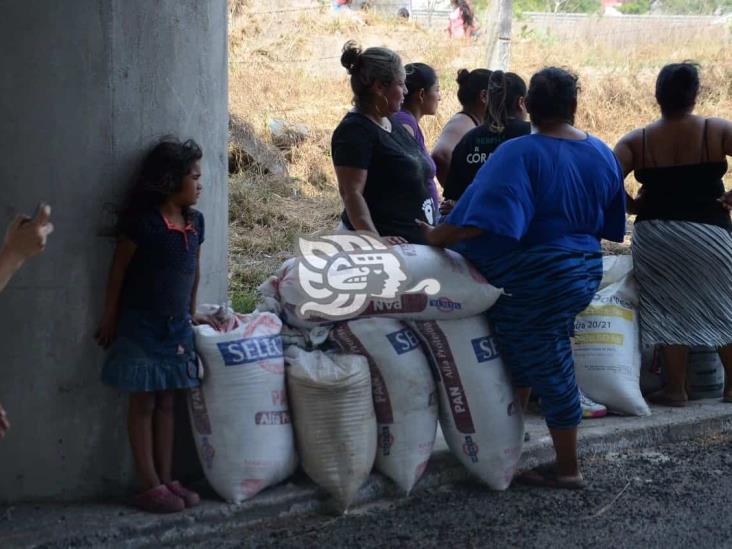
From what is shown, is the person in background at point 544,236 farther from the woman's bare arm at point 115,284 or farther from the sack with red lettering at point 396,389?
the woman's bare arm at point 115,284

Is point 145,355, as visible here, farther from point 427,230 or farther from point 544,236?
point 544,236

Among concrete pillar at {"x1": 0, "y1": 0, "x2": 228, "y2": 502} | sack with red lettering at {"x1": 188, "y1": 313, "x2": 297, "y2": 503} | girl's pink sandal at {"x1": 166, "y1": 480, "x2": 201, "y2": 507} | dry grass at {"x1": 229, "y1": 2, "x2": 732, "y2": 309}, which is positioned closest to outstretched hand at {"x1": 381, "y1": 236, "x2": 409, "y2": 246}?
sack with red lettering at {"x1": 188, "y1": 313, "x2": 297, "y2": 503}

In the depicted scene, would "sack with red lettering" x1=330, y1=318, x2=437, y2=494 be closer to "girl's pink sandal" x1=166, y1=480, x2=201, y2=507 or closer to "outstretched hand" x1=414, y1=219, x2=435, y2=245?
"outstretched hand" x1=414, y1=219, x2=435, y2=245

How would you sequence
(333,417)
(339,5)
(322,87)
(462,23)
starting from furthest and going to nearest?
(339,5)
(462,23)
(322,87)
(333,417)

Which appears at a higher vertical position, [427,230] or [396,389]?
[427,230]

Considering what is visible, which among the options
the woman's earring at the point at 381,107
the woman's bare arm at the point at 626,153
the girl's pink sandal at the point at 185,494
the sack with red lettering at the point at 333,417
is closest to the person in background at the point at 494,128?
the woman's bare arm at the point at 626,153

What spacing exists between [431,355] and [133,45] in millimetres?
1765

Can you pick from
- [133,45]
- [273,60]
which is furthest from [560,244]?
[273,60]

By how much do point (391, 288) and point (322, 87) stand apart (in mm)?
12463

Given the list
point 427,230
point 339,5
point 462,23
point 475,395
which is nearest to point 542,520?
point 475,395

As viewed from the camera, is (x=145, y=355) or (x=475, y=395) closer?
(x=145, y=355)

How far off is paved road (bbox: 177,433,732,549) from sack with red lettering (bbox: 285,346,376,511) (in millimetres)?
166

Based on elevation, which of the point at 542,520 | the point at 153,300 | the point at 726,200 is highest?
the point at 726,200

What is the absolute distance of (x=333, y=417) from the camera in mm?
4227
